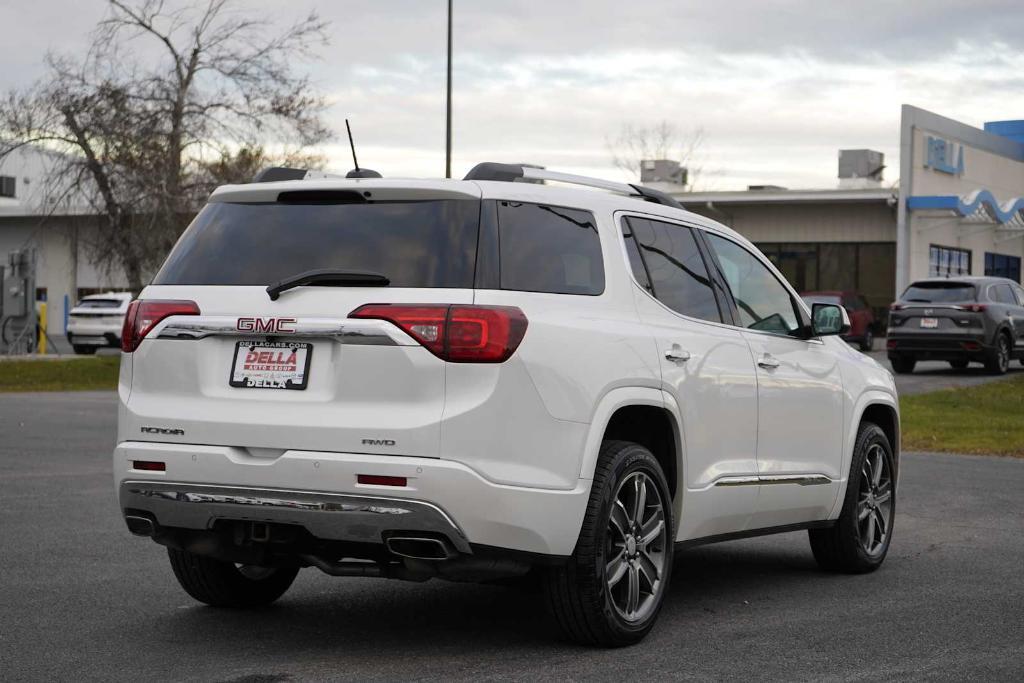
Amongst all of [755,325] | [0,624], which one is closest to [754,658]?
[755,325]

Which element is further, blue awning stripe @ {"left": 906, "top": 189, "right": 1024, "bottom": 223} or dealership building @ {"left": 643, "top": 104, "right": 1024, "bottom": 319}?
dealership building @ {"left": 643, "top": 104, "right": 1024, "bottom": 319}

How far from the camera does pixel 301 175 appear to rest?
6824 mm

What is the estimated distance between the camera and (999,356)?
28.7 m

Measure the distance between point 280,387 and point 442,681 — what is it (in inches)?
49.5

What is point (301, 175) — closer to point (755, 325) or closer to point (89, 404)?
point (755, 325)

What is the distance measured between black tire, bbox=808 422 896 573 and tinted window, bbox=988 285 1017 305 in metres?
21.3

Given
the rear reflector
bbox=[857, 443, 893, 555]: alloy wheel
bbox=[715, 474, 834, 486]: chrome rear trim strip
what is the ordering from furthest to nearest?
bbox=[857, 443, 893, 555]: alloy wheel
bbox=[715, 474, 834, 486]: chrome rear trim strip
the rear reflector

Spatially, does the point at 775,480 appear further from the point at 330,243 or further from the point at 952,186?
the point at 952,186

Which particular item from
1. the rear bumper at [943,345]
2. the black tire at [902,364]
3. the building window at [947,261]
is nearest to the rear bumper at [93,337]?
the black tire at [902,364]

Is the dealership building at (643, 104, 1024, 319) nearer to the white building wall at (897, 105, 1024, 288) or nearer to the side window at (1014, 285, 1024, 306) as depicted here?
the white building wall at (897, 105, 1024, 288)

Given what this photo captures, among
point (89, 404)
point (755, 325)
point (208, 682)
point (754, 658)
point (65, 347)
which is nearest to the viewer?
point (208, 682)

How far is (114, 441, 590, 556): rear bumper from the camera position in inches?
222

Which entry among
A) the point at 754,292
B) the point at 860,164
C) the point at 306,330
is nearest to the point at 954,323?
the point at 754,292

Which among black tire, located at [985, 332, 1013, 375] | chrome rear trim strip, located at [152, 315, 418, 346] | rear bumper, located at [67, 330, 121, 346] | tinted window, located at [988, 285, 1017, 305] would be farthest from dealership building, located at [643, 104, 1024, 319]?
chrome rear trim strip, located at [152, 315, 418, 346]
